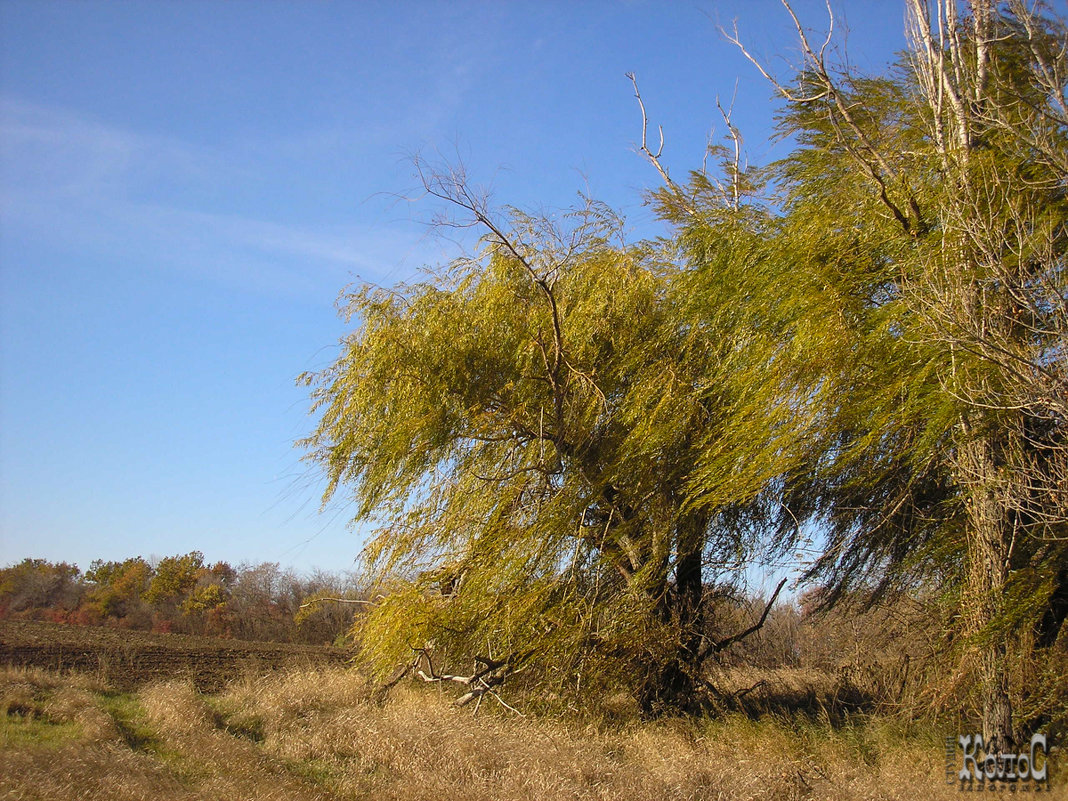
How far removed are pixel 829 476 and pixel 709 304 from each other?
2299 millimetres

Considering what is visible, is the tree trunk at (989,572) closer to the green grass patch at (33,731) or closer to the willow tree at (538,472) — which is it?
the willow tree at (538,472)

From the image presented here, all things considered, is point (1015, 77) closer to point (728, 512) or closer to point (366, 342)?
point (728, 512)

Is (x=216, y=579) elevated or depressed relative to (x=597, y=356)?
depressed

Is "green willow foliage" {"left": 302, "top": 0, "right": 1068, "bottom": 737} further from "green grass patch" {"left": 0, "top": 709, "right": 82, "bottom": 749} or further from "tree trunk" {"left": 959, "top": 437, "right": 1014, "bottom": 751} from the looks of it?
"green grass patch" {"left": 0, "top": 709, "right": 82, "bottom": 749}

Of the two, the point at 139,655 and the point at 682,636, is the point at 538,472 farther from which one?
the point at 139,655

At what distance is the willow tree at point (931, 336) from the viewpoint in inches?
243

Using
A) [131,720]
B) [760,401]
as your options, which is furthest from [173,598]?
[760,401]

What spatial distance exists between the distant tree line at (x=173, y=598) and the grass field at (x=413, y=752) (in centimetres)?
1596

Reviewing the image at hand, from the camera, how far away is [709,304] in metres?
8.46

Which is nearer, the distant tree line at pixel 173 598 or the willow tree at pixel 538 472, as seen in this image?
the willow tree at pixel 538 472

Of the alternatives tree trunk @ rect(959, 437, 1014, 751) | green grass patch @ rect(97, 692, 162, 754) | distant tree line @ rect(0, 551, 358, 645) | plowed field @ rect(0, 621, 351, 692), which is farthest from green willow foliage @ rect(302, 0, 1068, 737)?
distant tree line @ rect(0, 551, 358, 645)

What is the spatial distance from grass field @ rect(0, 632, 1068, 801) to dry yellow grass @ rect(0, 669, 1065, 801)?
0.02 metres

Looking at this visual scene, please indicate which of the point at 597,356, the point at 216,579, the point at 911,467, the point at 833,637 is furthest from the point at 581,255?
the point at 216,579

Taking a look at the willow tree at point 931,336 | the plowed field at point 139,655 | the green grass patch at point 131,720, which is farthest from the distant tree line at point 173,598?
the willow tree at point 931,336
